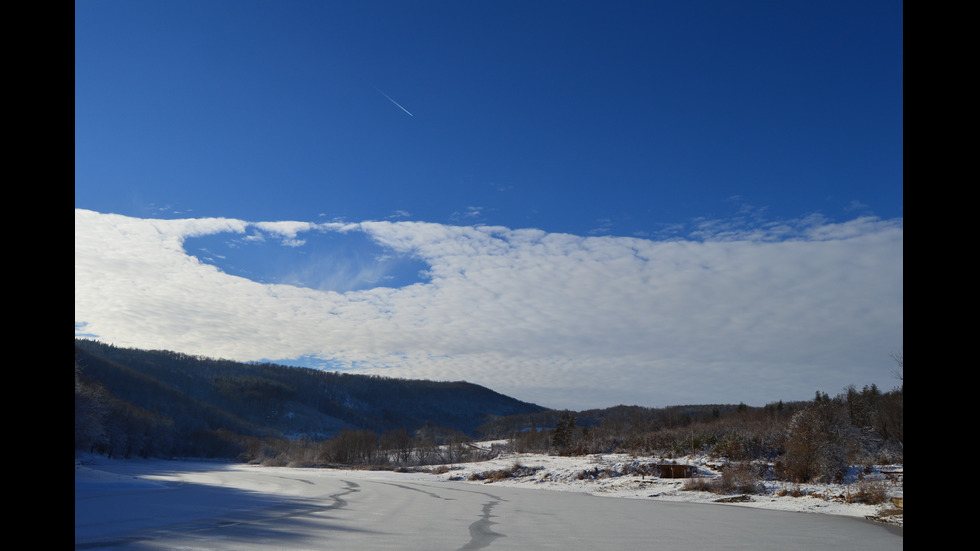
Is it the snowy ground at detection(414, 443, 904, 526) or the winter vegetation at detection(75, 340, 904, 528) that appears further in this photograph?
the winter vegetation at detection(75, 340, 904, 528)

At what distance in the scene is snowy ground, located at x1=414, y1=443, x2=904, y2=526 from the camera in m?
20.3

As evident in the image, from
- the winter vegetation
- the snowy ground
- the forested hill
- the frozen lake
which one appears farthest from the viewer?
the forested hill

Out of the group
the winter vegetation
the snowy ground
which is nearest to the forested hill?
the winter vegetation

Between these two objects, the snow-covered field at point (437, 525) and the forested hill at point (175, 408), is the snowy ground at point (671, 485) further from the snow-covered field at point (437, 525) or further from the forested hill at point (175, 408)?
the forested hill at point (175, 408)

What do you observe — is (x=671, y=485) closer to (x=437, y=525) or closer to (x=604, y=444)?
(x=437, y=525)

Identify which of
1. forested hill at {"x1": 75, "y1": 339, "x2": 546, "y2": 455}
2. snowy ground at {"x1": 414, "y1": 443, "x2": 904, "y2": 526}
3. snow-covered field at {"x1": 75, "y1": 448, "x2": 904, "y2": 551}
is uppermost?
snow-covered field at {"x1": 75, "y1": 448, "x2": 904, "y2": 551}

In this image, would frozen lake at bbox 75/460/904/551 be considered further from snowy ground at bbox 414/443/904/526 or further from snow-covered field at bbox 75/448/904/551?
snowy ground at bbox 414/443/904/526

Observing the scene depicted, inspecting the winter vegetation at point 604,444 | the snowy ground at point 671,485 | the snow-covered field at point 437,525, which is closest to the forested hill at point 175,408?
the winter vegetation at point 604,444

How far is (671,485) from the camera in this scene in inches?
1173

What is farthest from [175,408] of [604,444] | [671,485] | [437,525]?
[437,525]
